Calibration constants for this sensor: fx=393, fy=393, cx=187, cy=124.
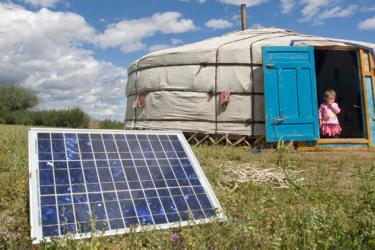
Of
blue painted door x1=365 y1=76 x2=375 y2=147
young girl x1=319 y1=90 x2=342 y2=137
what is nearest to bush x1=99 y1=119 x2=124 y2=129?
young girl x1=319 y1=90 x2=342 y2=137

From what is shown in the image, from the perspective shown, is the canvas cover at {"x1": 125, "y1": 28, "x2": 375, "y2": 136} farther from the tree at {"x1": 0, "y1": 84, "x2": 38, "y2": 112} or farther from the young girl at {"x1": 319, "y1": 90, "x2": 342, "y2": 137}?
the tree at {"x1": 0, "y1": 84, "x2": 38, "y2": 112}

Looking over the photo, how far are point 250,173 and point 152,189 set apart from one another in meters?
2.25

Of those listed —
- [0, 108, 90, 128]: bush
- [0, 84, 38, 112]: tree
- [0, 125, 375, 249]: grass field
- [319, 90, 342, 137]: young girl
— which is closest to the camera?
[0, 125, 375, 249]: grass field

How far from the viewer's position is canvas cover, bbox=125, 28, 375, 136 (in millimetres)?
8867

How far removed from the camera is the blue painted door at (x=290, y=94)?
845 centimetres

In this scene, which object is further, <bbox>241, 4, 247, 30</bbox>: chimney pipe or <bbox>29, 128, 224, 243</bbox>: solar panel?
<bbox>241, 4, 247, 30</bbox>: chimney pipe

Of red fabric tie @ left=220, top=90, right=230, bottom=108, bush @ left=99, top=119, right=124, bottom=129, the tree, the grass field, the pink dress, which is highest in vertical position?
the tree

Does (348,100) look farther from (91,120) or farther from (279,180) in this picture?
(91,120)

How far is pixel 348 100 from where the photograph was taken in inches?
466

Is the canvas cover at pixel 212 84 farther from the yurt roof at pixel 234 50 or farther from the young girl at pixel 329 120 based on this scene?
the young girl at pixel 329 120

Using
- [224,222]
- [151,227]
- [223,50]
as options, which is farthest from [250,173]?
[223,50]

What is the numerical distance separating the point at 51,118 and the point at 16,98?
538 inches

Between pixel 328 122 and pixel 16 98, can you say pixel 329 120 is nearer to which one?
pixel 328 122

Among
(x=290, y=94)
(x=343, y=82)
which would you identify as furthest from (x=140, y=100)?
(x=343, y=82)
